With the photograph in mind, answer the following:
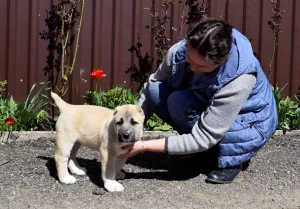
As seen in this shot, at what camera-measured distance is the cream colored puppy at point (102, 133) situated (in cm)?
405

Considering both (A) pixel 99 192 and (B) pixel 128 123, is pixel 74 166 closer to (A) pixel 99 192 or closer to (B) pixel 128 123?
(A) pixel 99 192

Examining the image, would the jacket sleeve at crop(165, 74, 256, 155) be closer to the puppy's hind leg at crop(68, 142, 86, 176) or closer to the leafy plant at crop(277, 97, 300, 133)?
the puppy's hind leg at crop(68, 142, 86, 176)

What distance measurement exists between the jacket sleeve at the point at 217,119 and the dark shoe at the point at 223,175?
0.40 meters

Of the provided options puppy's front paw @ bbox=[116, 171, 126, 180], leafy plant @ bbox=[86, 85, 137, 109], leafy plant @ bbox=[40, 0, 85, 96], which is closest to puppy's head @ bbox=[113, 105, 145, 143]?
puppy's front paw @ bbox=[116, 171, 126, 180]

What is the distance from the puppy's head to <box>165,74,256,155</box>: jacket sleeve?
34 centimetres

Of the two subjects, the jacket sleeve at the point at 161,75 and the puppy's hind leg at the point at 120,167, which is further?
the jacket sleeve at the point at 161,75

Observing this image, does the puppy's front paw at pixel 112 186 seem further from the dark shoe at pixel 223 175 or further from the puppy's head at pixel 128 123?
the dark shoe at pixel 223 175

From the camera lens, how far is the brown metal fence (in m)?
6.80

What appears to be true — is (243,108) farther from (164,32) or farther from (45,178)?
(164,32)

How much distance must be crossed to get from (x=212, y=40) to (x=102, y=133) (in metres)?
1.08

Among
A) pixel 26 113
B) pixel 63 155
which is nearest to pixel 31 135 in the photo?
pixel 26 113

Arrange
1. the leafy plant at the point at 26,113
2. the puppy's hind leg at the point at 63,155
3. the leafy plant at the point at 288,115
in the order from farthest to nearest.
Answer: the leafy plant at the point at 288,115
the leafy plant at the point at 26,113
the puppy's hind leg at the point at 63,155

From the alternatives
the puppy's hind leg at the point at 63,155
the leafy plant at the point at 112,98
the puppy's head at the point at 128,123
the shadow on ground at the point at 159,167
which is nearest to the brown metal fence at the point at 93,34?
the leafy plant at the point at 112,98

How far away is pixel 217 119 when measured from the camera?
14.0 feet
